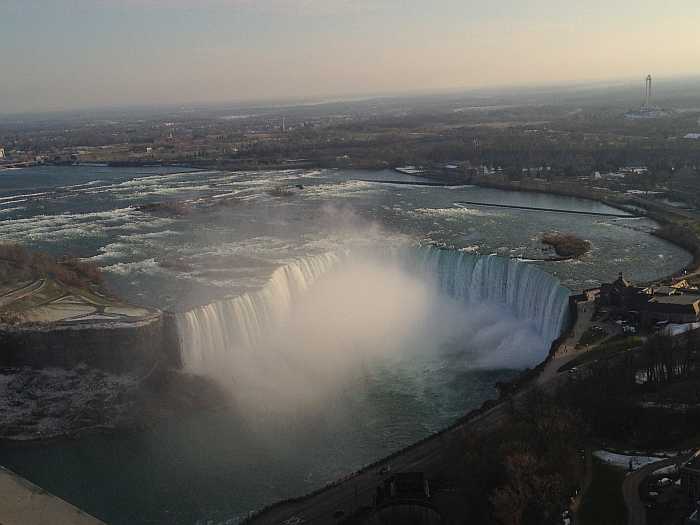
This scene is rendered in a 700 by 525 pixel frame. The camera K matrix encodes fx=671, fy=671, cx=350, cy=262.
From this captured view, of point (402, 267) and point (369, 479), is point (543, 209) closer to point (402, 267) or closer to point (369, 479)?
point (402, 267)

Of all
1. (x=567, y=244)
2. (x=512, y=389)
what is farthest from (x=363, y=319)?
(x=567, y=244)

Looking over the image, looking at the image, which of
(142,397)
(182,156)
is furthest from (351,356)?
(182,156)

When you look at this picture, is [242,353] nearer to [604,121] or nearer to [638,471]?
[638,471]

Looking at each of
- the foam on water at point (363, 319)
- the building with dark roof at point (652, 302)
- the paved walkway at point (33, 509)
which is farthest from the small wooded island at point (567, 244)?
the paved walkway at point (33, 509)

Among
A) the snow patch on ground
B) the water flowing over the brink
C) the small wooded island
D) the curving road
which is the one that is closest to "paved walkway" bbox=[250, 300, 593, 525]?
the snow patch on ground

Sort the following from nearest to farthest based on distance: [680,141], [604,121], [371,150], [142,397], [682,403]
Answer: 1. [682,403]
2. [142,397]
3. [680,141]
4. [371,150]
5. [604,121]

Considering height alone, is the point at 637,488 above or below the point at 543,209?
below

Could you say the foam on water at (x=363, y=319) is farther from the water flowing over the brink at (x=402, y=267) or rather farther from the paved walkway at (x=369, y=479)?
the paved walkway at (x=369, y=479)
